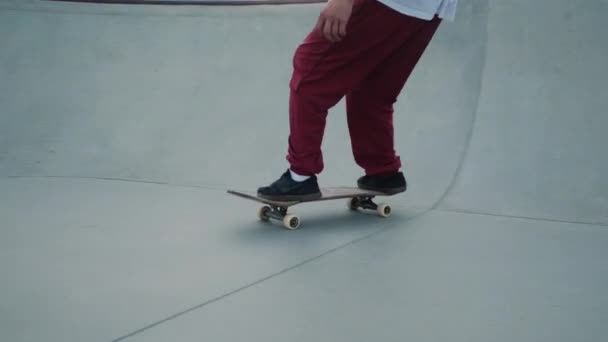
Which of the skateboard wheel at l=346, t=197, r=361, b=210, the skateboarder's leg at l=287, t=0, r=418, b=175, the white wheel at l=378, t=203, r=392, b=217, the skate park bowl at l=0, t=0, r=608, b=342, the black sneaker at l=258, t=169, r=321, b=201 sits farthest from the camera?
the skateboard wheel at l=346, t=197, r=361, b=210

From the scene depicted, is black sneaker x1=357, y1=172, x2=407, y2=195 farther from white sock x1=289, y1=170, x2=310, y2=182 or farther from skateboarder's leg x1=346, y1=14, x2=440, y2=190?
white sock x1=289, y1=170, x2=310, y2=182

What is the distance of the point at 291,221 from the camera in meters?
2.75

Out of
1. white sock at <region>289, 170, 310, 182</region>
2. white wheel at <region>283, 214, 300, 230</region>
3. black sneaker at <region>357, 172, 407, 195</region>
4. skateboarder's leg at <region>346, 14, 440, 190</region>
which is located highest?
skateboarder's leg at <region>346, 14, 440, 190</region>

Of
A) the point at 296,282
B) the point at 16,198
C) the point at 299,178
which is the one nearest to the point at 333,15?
the point at 299,178

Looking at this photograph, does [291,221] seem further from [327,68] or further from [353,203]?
[327,68]

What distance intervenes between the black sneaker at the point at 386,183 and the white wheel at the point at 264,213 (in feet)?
1.68

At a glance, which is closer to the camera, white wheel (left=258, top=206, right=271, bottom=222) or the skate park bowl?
the skate park bowl

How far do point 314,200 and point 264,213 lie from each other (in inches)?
9.0

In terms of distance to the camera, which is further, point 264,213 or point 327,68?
point 264,213

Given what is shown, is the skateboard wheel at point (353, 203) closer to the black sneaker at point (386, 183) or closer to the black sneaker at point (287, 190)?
the black sneaker at point (386, 183)

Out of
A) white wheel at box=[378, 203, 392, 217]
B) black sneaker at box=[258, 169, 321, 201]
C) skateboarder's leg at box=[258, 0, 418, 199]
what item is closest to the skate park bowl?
white wheel at box=[378, 203, 392, 217]

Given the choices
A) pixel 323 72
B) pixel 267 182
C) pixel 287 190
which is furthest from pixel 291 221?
pixel 267 182

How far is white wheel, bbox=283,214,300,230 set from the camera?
2.74 m

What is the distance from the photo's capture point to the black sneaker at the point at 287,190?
278 centimetres
